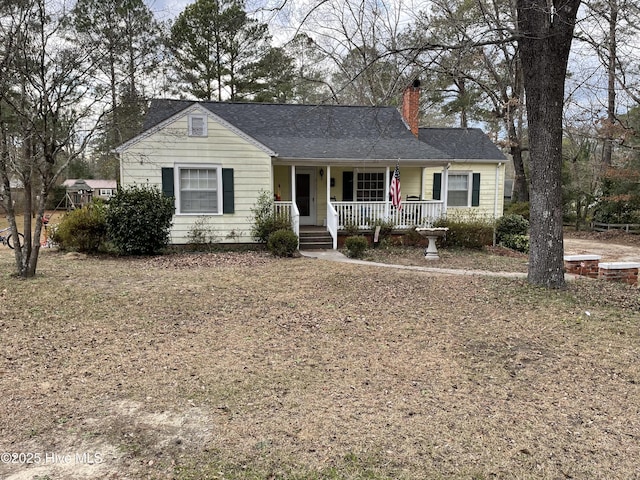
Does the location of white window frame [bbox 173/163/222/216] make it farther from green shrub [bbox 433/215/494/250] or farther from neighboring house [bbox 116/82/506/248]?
green shrub [bbox 433/215/494/250]

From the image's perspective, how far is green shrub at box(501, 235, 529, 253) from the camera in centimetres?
1316

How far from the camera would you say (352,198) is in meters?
14.8

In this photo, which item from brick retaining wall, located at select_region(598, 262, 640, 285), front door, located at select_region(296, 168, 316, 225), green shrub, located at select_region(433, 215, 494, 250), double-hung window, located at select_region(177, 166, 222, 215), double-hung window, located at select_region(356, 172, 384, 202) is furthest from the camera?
double-hung window, located at select_region(356, 172, 384, 202)

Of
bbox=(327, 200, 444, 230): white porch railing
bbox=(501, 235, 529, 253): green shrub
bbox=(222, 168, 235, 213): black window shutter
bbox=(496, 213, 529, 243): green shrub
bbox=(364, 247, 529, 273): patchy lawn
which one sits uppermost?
bbox=(222, 168, 235, 213): black window shutter

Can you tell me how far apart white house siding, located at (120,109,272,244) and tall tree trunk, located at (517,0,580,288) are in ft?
23.3

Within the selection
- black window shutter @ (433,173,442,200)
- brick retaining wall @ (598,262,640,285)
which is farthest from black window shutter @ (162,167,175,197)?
brick retaining wall @ (598,262,640,285)

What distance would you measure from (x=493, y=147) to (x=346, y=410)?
1532 centimetres

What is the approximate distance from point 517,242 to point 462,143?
4.81 metres

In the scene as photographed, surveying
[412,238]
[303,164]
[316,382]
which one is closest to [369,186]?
[412,238]

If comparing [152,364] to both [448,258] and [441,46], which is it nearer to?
[441,46]

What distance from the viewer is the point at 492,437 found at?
9.41 ft

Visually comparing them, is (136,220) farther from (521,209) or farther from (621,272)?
(521,209)

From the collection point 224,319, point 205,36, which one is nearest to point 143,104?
point 224,319

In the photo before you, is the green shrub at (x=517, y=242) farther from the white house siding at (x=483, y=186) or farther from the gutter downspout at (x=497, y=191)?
the gutter downspout at (x=497, y=191)
